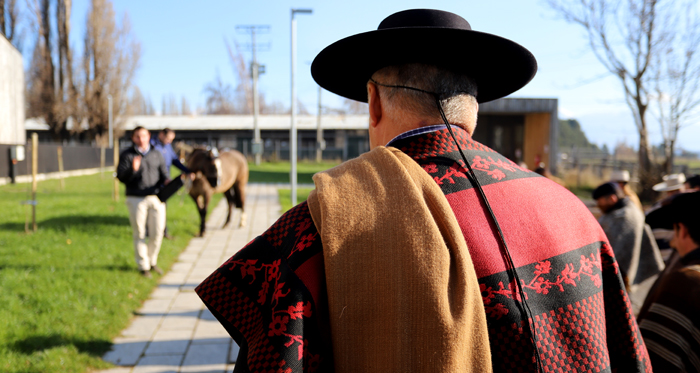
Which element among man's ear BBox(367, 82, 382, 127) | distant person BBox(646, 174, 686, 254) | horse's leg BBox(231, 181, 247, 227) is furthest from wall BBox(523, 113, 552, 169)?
man's ear BBox(367, 82, 382, 127)

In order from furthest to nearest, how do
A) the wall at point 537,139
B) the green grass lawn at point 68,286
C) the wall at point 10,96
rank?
the wall at point 10,96, the wall at point 537,139, the green grass lawn at point 68,286

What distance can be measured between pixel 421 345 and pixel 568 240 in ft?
1.84

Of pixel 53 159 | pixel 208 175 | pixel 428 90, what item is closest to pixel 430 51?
pixel 428 90

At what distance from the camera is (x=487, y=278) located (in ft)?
3.92

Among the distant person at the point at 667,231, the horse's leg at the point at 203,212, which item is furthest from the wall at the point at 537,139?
the horse's leg at the point at 203,212

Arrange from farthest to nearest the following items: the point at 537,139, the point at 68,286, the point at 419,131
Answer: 1. the point at 537,139
2. the point at 68,286
3. the point at 419,131

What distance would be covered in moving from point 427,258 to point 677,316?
6.09 feet

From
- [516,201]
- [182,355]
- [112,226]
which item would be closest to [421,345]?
[516,201]

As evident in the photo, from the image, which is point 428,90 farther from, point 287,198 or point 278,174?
point 278,174

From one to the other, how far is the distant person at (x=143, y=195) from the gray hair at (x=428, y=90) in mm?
5411

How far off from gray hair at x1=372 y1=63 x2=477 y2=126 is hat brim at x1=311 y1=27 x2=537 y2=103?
0.03 meters

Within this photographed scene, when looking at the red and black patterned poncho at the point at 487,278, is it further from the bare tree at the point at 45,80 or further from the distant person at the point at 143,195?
the bare tree at the point at 45,80

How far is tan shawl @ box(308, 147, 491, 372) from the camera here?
109 centimetres

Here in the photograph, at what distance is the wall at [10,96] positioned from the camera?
68.7ft
